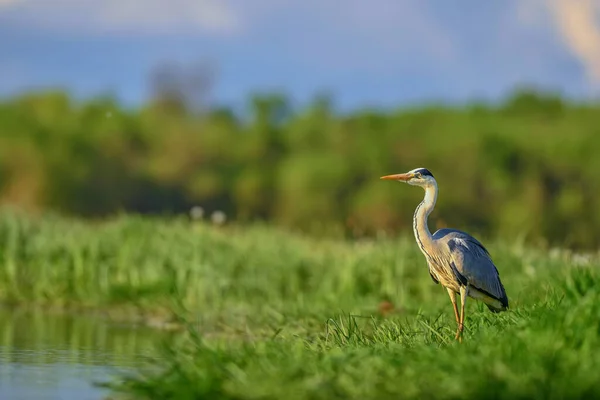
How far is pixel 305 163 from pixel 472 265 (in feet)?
102

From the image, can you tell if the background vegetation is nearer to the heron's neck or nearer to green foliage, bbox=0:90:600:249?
green foliage, bbox=0:90:600:249

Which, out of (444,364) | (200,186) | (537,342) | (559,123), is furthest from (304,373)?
(559,123)

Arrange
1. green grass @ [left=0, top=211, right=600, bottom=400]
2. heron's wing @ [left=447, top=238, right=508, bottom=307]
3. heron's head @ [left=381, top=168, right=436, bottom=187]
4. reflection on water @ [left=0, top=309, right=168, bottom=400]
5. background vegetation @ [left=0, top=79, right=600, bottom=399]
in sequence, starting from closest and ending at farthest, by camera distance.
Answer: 1. green grass @ [left=0, top=211, right=600, bottom=400]
2. background vegetation @ [left=0, top=79, right=600, bottom=399]
3. reflection on water @ [left=0, top=309, right=168, bottom=400]
4. heron's wing @ [left=447, top=238, right=508, bottom=307]
5. heron's head @ [left=381, top=168, right=436, bottom=187]

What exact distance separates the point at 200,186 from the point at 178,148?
168 centimetres

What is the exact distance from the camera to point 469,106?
45531 millimetres

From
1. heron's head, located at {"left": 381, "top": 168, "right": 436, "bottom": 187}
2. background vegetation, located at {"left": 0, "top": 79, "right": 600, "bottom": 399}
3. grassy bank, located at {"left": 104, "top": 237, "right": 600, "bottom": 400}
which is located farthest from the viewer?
heron's head, located at {"left": 381, "top": 168, "right": 436, "bottom": 187}

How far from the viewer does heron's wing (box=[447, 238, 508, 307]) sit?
27.9 ft

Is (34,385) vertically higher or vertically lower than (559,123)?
lower

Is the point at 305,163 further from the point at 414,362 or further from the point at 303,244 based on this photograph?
the point at 414,362

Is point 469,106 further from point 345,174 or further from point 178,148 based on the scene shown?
point 178,148

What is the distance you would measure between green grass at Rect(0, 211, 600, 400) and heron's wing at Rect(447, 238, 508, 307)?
222 millimetres

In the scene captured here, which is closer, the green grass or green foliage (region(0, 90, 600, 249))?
the green grass

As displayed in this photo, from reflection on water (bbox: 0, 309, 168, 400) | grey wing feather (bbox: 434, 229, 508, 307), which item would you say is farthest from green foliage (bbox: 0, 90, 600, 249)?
grey wing feather (bbox: 434, 229, 508, 307)

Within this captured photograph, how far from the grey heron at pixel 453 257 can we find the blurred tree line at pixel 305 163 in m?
25.0
